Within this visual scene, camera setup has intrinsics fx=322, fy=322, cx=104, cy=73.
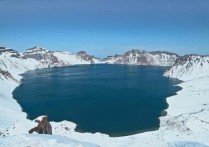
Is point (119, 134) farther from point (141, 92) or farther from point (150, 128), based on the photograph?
point (141, 92)

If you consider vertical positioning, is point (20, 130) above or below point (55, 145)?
below

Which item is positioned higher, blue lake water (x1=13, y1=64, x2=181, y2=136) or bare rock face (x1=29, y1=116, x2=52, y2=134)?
bare rock face (x1=29, y1=116, x2=52, y2=134)

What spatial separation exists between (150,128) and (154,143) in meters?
19.9

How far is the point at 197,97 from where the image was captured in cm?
13800

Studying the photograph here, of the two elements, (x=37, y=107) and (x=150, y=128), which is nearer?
(x=150, y=128)

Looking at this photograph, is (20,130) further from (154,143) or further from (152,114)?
(152,114)

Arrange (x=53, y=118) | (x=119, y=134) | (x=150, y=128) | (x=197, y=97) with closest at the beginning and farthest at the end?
(x=119, y=134), (x=150, y=128), (x=53, y=118), (x=197, y=97)

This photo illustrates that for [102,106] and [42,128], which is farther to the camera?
[102,106]

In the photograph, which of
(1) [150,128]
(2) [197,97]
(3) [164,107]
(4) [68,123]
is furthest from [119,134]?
(2) [197,97]

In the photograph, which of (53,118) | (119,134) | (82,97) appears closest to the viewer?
(119,134)

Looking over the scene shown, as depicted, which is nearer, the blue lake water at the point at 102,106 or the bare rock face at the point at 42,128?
the bare rock face at the point at 42,128

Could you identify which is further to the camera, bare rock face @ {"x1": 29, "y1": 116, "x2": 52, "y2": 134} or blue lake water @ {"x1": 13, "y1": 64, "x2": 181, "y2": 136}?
blue lake water @ {"x1": 13, "y1": 64, "x2": 181, "y2": 136}

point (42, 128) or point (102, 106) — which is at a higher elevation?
point (42, 128)

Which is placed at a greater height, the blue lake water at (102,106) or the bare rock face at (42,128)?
the bare rock face at (42,128)
